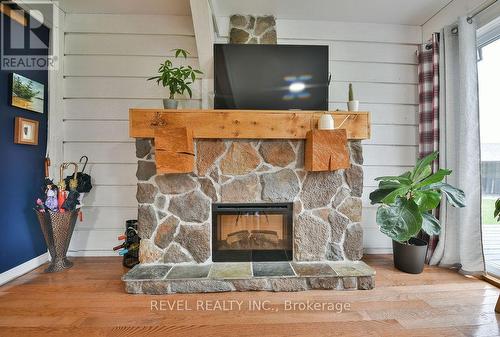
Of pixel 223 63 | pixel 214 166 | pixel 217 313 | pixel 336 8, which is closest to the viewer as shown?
pixel 217 313

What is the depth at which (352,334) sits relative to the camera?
1391mm

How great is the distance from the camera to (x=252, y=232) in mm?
2188

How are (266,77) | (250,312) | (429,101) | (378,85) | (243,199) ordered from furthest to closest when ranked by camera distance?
(378,85) → (429,101) → (266,77) → (243,199) → (250,312)

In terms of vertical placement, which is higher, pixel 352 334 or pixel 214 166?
pixel 214 166

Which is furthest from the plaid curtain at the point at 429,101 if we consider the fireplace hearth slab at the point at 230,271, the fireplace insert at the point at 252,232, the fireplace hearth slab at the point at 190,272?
the fireplace hearth slab at the point at 190,272

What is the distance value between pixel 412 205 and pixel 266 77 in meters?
1.64

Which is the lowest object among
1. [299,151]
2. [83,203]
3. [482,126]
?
[83,203]

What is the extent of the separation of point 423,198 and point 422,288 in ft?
2.28

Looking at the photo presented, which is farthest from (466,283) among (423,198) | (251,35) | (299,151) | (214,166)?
(251,35)

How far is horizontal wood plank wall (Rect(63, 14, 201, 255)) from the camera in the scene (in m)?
2.52

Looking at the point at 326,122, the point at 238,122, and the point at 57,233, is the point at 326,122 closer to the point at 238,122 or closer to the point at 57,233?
the point at 238,122

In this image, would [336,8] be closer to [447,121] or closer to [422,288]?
[447,121]

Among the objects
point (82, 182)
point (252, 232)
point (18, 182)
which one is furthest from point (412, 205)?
point (18, 182)

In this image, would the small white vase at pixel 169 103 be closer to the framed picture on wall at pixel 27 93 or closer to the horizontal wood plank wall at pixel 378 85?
the framed picture on wall at pixel 27 93
